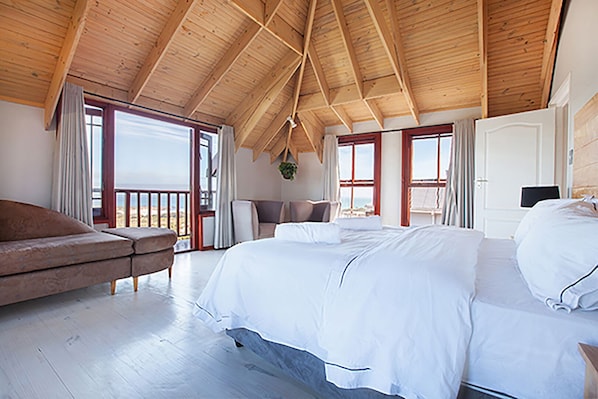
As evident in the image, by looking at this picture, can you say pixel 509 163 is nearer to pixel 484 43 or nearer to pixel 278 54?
pixel 484 43

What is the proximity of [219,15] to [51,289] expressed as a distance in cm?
350

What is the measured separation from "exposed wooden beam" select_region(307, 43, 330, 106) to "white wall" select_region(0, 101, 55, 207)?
366 centimetres

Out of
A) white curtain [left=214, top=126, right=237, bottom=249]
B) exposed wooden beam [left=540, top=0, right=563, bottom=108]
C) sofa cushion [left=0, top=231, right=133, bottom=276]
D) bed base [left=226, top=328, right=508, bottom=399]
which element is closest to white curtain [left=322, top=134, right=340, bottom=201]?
white curtain [left=214, top=126, right=237, bottom=249]

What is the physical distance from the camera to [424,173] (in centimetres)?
540

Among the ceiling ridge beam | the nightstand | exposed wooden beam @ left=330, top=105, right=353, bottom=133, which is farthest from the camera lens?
exposed wooden beam @ left=330, top=105, right=353, bottom=133

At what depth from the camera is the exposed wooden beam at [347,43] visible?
12.4 feet

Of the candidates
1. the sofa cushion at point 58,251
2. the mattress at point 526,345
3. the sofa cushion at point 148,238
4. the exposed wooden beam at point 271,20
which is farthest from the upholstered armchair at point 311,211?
the mattress at point 526,345

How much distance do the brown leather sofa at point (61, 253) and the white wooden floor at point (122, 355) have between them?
0.25 metres

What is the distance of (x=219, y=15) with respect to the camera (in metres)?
3.63

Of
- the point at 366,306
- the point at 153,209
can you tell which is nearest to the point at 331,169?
the point at 153,209

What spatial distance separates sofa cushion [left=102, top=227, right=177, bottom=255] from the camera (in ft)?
9.53

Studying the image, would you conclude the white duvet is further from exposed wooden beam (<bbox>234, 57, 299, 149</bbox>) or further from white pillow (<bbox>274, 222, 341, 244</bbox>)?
exposed wooden beam (<bbox>234, 57, 299, 149</bbox>)

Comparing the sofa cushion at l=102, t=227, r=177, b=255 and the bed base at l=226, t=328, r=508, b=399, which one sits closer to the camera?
the bed base at l=226, t=328, r=508, b=399

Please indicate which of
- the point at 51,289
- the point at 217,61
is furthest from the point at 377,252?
the point at 217,61
